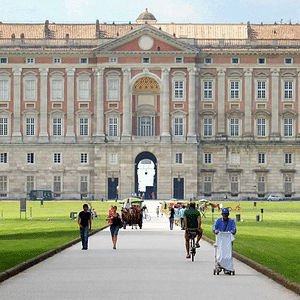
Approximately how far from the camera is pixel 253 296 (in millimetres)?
22219

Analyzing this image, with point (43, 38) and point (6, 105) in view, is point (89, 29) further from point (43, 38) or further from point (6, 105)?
point (6, 105)

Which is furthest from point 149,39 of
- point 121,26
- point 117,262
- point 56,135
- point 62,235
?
point 117,262

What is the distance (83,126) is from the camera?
434ft

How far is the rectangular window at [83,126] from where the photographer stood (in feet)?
433

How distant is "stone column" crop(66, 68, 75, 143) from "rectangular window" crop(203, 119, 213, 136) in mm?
19203

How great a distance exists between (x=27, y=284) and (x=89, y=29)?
376 feet

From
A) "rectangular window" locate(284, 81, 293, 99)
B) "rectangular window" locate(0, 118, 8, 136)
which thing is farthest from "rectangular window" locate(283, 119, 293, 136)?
"rectangular window" locate(0, 118, 8, 136)

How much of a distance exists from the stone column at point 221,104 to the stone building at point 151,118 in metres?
0.15

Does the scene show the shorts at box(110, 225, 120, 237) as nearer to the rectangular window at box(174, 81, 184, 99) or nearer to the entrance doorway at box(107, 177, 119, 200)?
the entrance doorway at box(107, 177, 119, 200)

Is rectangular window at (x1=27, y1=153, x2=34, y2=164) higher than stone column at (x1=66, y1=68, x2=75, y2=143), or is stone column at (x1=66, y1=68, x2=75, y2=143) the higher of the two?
stone column at (x1=66, y1=68, x2=75, y2=143)

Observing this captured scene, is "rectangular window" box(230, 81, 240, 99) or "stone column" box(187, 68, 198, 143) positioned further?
"rectangular window" box(230, 81, 240, 99)

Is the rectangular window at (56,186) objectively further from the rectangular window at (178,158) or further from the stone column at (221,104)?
the stone column at (221,104)

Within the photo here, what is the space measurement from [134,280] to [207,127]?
107488 millimetres

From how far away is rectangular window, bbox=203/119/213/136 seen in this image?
132 meters
